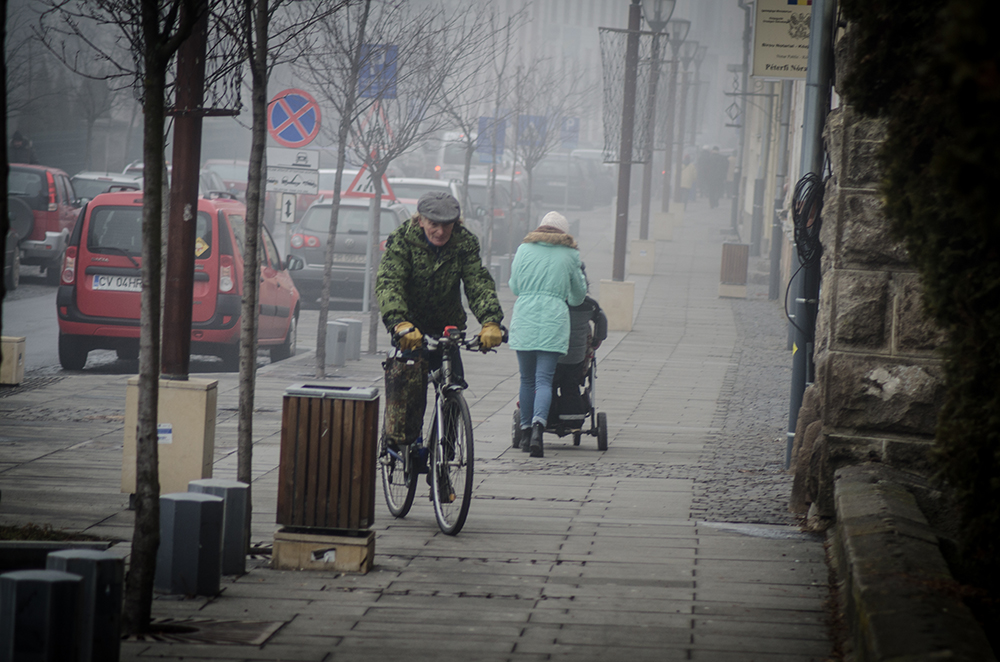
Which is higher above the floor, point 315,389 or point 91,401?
point 315,389

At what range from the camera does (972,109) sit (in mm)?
1979

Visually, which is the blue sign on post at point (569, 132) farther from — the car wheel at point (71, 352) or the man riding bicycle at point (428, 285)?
the man riding bicycle at point (428, 285)

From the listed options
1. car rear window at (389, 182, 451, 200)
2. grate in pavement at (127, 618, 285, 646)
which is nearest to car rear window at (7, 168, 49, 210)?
car rear window at (389, 182, 451, 200)

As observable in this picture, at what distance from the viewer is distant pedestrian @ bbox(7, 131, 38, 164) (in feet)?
111

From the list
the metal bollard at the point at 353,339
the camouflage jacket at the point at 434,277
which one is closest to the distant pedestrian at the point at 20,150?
the metal bollard at the point at 353,339

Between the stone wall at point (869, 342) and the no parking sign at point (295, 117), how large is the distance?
1029 cm

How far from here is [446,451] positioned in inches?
248

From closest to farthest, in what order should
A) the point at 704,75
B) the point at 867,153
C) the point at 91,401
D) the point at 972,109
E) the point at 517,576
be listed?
the point at 972,109, the point at 517,576, the point at 867,153, the point at 91,401, the point at 704,75

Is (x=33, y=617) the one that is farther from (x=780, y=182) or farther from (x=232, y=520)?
(x=780, y=182)

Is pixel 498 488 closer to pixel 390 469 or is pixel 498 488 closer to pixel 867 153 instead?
pixel 390 469

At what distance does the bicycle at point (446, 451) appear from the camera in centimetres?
611

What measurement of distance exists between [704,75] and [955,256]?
284 feet

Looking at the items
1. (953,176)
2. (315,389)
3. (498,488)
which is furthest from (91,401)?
(953,176)

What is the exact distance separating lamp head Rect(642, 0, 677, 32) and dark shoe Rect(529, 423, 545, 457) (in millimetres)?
15406
